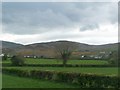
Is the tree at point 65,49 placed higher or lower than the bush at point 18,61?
higher

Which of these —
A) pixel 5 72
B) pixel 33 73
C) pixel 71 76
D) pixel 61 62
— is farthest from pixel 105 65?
pixel 71 76

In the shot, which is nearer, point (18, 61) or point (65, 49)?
point (18, 61)

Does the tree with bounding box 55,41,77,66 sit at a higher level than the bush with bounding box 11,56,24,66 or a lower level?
higher

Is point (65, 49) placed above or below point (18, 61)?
above

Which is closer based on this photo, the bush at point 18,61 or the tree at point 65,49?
→ the bush at point 18,61

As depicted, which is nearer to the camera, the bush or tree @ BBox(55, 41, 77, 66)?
the bush

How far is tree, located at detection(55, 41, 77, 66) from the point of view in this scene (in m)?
80.8

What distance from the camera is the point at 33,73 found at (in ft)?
139

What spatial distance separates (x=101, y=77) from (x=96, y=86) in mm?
932

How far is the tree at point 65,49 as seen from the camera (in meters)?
80.8

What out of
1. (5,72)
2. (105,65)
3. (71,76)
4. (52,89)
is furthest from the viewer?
(105,65)

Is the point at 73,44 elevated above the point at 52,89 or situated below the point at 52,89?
above

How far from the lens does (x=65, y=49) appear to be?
287 feet

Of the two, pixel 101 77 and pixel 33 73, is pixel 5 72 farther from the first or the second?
pixel 101 77
